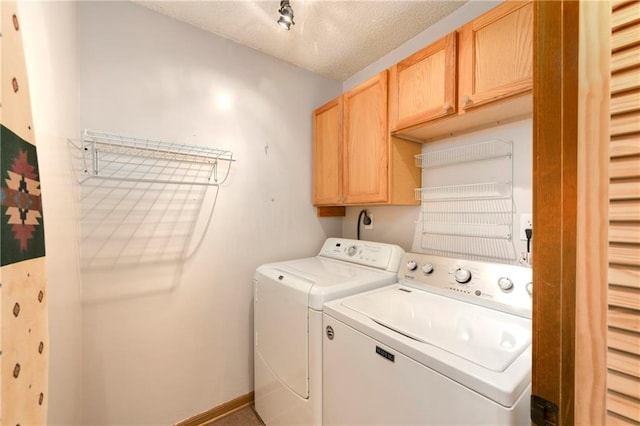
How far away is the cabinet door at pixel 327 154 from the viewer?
201 centimetres

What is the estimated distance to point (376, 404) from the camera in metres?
0.96

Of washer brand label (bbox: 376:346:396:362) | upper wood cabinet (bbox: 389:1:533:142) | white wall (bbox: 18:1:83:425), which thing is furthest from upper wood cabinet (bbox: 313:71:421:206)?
white wall (bbox: 18:1:83:425)

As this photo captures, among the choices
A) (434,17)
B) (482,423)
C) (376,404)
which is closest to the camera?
(482,423)

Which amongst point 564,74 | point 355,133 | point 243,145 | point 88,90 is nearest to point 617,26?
point 564,74

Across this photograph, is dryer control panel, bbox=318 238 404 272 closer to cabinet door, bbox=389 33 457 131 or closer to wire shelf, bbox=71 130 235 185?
cabinet door, bbox=389 33 457 131

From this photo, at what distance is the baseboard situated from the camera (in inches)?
65.8

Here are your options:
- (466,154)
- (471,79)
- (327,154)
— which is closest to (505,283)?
(466,154)

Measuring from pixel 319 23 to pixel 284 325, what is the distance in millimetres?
1884

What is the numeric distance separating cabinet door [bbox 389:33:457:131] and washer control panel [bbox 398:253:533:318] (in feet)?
2.63

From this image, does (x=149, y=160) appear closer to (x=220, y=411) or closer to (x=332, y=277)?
(x=332, y=277)

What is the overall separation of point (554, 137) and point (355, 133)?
1.50 metres

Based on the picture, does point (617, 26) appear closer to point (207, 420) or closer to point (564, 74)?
point (564, 74)

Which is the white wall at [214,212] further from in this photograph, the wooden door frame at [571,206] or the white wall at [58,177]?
the wooden door frame at [571,206]

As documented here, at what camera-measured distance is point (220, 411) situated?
5.79ft
